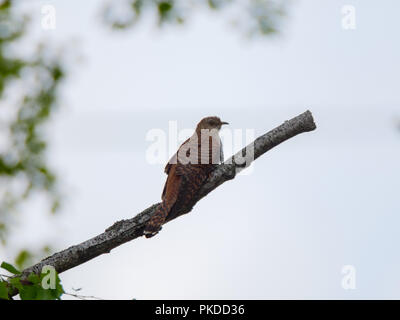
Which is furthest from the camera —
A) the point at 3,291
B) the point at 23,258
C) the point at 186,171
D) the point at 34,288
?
the point at 23,258

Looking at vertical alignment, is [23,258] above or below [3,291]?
above

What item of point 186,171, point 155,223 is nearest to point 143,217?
point 155,223

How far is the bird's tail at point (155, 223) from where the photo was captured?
17.5 ft

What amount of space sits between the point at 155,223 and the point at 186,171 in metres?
1.09

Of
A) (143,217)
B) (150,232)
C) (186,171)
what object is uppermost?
(186,171)

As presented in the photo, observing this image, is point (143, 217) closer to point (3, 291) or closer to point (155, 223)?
point (155, 223)

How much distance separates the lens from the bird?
223 inches

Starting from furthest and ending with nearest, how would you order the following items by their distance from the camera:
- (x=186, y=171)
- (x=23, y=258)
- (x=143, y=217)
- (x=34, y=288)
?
(x=23, y=258)
(x=186, y=171)
(x=143, y=217)
(x=34, y=288)

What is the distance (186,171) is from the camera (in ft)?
21.0

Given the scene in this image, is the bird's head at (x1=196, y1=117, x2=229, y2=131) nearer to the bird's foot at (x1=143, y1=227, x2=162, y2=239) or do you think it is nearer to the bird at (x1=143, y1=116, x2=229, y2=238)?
the bird at (x1=143, y1=116, x2=229, y2=238)

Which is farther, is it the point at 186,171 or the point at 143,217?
the point at 186,171

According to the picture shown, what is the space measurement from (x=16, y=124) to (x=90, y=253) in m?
8.19
